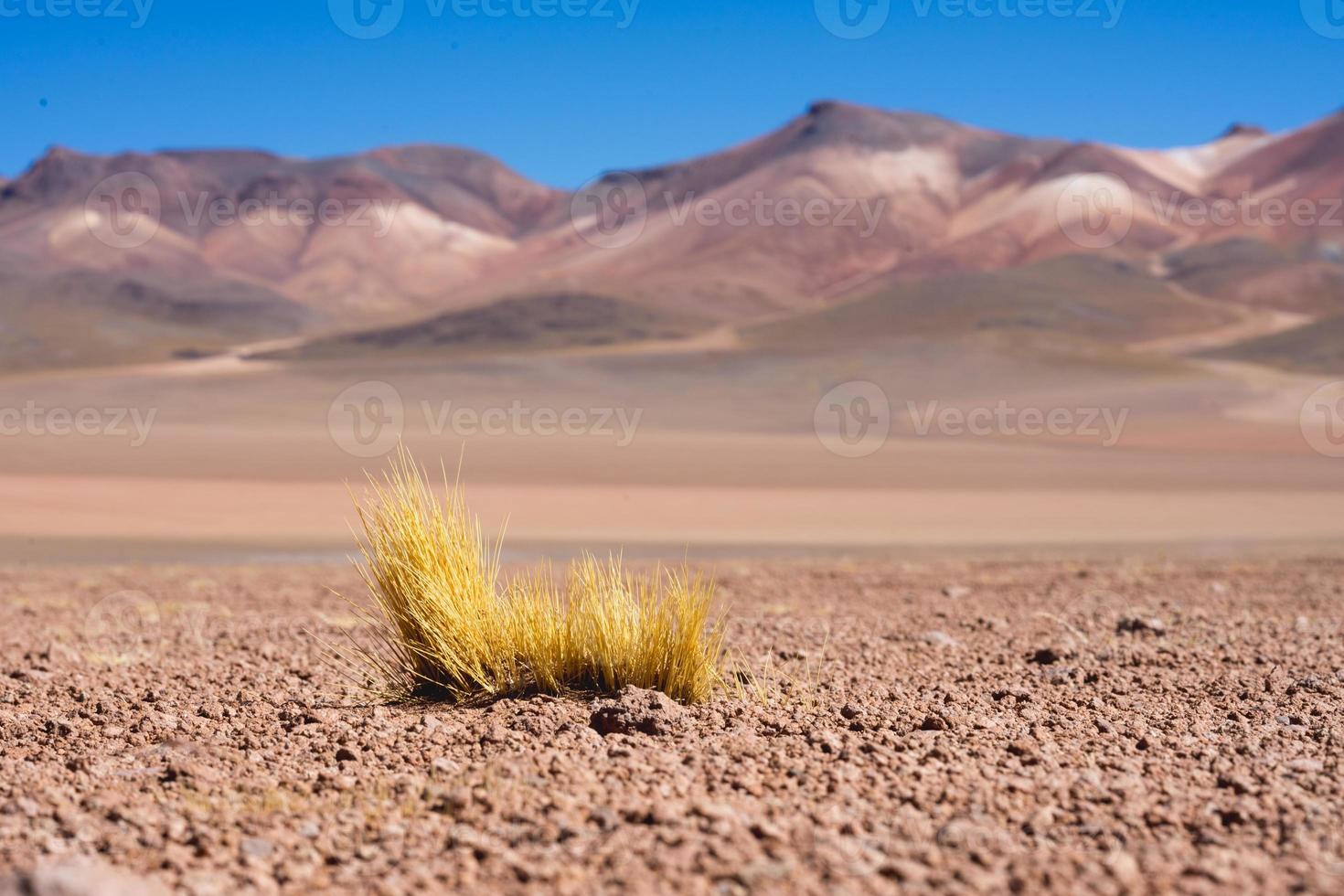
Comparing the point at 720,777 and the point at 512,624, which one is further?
the point at 512,624

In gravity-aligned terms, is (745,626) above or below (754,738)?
below

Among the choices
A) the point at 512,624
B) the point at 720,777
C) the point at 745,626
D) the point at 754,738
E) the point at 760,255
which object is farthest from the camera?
the point at 760,255

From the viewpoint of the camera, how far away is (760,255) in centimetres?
Result: 14062

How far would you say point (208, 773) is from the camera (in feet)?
12.6

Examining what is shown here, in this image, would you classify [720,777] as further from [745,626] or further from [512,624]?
[745,626]

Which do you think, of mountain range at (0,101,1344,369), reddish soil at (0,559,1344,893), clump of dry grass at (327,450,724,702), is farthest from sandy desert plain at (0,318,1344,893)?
mountain range at (0,101,1344,369)

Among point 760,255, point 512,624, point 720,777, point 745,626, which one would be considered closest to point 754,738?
point 720,777

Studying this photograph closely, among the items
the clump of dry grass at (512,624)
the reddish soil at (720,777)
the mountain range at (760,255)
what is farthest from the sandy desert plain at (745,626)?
the mountain range at (760,255)

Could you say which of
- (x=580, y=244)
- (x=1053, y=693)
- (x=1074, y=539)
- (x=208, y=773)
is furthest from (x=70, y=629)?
(x=580, y=244)

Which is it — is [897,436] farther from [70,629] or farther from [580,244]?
[580,244]

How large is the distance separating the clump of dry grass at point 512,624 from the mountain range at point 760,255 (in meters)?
69.7

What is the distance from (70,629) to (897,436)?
34896 millimetres

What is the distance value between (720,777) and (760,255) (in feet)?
455

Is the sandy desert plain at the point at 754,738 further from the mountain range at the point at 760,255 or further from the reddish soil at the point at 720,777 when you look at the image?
the mountain range at the point at 760,255
